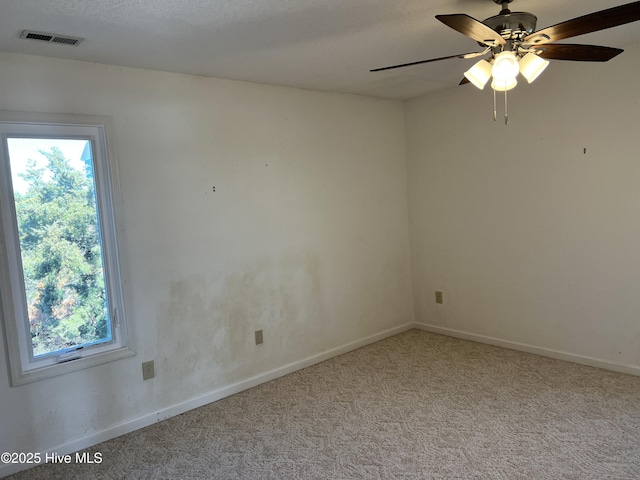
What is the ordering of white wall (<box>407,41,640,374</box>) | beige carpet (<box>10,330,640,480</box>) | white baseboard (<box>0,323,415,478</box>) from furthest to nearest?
white wall (<box>407,41,640,374</box>)
white baseboard (<box>0,323,415,478</box>)
beige carpet (<box>10,330,640,480</box>)

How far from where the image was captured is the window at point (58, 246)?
2.54m

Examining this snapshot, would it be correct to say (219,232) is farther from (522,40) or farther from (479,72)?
(522,40)

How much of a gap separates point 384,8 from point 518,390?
2.71m

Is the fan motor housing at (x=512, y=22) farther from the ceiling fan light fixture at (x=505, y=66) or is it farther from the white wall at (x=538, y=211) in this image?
the white wall at (x=538, y=211)

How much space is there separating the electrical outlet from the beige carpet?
336 mm

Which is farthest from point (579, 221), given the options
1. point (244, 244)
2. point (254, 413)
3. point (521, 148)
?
point (254, 413)

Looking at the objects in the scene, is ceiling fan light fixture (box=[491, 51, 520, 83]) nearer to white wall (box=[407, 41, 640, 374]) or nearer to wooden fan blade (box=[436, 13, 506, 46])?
wooden fan blade (box=[436, 13, 506, 46])

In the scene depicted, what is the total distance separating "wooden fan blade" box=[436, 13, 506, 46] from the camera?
5.67 ft

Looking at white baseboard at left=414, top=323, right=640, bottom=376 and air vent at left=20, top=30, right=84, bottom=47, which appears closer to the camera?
air vent at left=20, top=30, right=84, bottom=47

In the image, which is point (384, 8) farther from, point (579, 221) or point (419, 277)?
point (419, 277)

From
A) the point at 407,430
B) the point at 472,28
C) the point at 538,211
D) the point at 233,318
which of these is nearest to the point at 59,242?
the point at 233,318

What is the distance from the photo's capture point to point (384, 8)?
222 centimetres

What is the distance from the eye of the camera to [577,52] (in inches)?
85.0

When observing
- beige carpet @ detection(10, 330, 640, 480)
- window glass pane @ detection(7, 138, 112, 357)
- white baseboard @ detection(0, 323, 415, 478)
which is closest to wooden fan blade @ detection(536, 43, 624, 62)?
beige carpet @ detection(10, 330, 640, 480)
